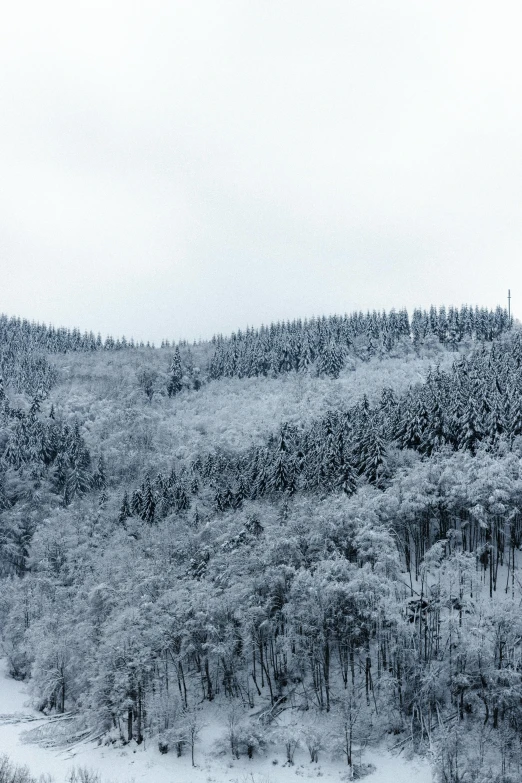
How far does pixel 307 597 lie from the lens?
48.7 m

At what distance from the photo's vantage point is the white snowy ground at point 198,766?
41.4 m

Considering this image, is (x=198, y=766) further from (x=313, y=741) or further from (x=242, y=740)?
(x=313, y=741)

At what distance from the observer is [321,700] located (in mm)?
47938

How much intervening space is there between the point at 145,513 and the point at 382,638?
165ft

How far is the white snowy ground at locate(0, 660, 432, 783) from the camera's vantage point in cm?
4138

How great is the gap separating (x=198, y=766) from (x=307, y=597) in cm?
1591

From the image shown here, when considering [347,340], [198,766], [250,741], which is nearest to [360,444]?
[250,741]

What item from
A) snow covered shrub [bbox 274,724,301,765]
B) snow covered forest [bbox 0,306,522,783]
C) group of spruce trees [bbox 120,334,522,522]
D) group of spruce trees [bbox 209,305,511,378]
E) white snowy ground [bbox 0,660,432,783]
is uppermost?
group of spruce trees [bbox 209,305,511,378]

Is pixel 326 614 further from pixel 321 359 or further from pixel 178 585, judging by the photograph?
pixel 321 359

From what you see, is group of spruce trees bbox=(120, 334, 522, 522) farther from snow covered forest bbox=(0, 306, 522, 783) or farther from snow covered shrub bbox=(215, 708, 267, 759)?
snow covered shrub bbox=(215, 708, 267, 759)

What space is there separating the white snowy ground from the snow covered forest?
735mm

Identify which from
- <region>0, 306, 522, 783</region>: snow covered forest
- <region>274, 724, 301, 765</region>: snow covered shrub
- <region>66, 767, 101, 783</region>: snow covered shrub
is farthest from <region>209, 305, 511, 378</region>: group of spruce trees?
<region>66, 767, 101, 783</region>: snow covered shrub

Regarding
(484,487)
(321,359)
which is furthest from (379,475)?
(321,359)

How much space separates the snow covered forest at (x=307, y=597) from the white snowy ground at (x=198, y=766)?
735 millimetres
